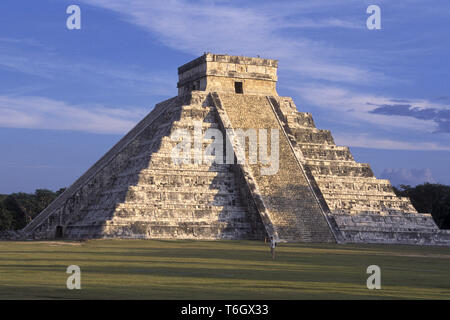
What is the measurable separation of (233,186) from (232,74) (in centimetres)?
895

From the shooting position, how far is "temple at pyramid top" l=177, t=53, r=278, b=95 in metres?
43.7

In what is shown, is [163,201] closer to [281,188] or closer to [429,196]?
[281,188]

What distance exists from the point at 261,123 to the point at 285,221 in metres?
8.09

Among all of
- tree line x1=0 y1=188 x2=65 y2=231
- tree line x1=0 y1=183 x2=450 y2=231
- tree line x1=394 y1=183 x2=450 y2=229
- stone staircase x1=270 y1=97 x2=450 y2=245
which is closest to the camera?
stone staircase x1=270 y1=97 x2=450 y2=245

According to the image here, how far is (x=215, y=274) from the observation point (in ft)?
57.1

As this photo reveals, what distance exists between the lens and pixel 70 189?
150 ft

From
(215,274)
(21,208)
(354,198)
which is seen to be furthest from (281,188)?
(21,208)

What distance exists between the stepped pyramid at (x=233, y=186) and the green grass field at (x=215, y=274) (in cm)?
706

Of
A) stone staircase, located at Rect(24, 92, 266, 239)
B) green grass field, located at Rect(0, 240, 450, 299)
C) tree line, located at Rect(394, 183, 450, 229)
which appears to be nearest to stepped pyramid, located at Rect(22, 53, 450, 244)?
stone staircase, located at Rect(24, 92, 266, 239)

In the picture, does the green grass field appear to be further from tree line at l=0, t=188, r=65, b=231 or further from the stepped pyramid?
tree line at l=0, t=188, r=65, b=231

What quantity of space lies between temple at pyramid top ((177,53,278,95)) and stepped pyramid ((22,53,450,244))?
0.06 m

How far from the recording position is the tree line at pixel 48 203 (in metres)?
56.9
